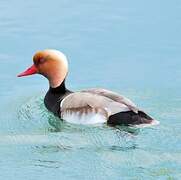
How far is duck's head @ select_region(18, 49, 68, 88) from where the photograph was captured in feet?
22.4

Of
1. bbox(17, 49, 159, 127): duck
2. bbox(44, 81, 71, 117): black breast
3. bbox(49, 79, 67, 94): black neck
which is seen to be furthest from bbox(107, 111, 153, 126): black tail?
bbox(49, 79, 67, 94): black neck

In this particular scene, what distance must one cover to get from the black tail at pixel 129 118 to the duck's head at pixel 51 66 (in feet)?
2.87

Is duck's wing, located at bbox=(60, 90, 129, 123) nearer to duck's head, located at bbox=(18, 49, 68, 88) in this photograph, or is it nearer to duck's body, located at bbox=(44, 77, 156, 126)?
duck's body, located at bbox=(44, 77, 156, 126)

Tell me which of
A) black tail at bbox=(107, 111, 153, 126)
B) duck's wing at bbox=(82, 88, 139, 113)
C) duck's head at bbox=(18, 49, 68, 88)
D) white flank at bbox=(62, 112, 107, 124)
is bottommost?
white flank at bbox=(62, 112, 107, 124)

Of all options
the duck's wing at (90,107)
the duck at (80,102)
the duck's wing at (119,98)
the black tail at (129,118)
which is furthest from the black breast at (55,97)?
the black tail at (129,118)

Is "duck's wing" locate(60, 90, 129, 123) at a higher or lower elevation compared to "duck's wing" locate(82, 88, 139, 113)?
lower

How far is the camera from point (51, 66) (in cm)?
686

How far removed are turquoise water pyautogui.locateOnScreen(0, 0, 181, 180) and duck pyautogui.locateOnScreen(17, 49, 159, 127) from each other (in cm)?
8

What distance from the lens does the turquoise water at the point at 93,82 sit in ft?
17.7

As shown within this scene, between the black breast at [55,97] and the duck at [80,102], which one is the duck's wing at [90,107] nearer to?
the duck at [80,102]

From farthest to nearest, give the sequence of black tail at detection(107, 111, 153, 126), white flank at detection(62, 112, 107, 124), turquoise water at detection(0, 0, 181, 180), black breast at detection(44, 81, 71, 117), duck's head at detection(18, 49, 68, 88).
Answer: duck's head at detection(18, 49, 68, 88)
black breast at detection(44, 81, 71, 117)
white flank at detection(62, 112, 107, 124)
black tail at detection(107, 111, 153, 126)
turquoise water at detection(0, 0, 181, 180)

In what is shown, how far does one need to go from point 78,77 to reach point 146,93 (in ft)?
2.43

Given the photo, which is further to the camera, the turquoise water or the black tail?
the black tail

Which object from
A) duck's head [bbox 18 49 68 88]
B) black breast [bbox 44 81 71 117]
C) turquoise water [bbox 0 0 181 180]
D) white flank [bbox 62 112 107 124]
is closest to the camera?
turquoise water [bbox 0 0 181 180]
